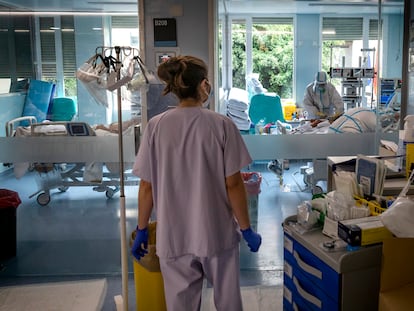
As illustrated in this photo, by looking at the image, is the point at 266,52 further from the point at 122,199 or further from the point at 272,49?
the point at 122,199

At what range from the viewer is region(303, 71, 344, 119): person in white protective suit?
388 centimetres

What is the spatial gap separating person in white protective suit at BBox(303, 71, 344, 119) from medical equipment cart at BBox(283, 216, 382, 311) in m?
2.17

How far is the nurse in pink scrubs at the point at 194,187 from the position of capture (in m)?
1.92

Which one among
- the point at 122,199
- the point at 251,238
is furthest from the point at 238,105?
the point at 251,238

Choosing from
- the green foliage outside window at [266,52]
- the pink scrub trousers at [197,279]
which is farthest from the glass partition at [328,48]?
the pink scrub trousers at [197,279]

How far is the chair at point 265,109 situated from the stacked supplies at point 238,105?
5cm

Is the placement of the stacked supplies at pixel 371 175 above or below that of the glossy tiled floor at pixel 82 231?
above

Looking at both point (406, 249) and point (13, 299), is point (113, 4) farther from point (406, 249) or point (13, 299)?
point (406, 249)

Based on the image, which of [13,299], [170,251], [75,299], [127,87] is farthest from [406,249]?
[13,299]

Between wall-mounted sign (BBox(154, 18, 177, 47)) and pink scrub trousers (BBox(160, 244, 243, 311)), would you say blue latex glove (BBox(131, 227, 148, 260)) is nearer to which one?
pink scrub trousers (BBox(160, 244, 243, 311))

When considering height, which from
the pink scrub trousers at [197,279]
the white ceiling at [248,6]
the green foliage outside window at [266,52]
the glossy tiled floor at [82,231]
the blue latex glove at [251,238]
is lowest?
the glossy tiled floor at [82,231]

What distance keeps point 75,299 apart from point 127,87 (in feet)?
4.52

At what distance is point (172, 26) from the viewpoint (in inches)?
136

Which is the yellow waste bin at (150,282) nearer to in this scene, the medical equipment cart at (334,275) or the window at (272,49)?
the medical equipment cart at (334,275)
